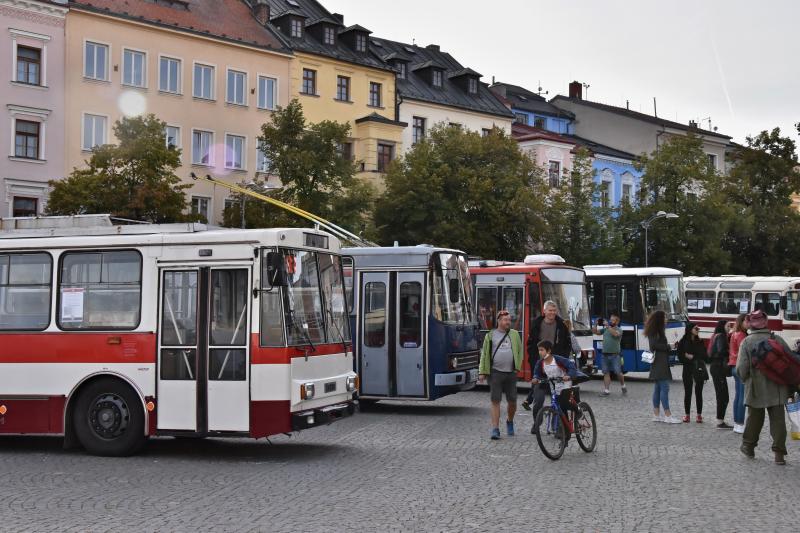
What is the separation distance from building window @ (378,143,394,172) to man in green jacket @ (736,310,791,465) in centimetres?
4271

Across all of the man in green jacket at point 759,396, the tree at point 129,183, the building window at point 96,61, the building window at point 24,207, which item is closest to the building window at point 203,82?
the building window at point 96,61

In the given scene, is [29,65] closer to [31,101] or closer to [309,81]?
[31,101]

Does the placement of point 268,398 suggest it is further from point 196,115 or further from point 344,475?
point 196,115

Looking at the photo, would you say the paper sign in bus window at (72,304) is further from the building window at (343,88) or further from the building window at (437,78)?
the building window at (437,78)

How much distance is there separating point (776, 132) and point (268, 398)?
208ft

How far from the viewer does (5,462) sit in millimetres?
13391

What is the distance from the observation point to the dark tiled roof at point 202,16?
4616cm

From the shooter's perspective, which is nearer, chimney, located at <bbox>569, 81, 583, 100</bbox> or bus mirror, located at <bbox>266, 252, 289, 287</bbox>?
bus mirror, located at <bbox>266, 252, 289, 287</bbox>

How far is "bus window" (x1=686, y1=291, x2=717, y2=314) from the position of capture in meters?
40.6

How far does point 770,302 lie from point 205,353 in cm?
2970

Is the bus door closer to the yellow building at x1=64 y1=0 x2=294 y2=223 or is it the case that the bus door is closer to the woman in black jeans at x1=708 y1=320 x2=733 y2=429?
the woman in black jeans at x1=708 y1=320 x2=733 y2=429

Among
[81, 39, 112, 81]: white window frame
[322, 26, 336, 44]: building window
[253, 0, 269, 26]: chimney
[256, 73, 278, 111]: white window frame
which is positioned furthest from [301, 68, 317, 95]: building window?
[81, 39, 112, 81]: white window frame

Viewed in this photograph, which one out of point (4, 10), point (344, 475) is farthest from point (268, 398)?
point (4, 10)

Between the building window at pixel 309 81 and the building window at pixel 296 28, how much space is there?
198cm
